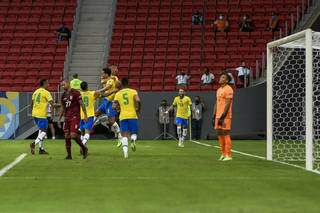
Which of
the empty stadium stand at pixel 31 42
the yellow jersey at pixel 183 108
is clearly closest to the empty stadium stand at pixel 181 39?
the empty stadium stand at pixel 31 42

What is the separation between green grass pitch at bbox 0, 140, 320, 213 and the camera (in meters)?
7.77

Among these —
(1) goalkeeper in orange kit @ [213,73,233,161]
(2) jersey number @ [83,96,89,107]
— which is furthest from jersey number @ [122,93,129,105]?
(2) jersey number @ [83,96,89,107]

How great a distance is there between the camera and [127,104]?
1569 cm

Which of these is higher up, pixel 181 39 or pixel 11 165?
pixel 181 39

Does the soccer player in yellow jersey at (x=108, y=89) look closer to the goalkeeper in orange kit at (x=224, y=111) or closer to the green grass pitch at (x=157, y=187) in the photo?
the goalkeeper in orange kit at (x=224, y=111)

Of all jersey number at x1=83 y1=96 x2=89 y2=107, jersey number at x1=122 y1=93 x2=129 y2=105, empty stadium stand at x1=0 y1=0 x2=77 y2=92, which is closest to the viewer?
jersey number at x1=122 y1=93 x2=129 y2=105

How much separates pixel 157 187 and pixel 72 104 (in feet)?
19.5

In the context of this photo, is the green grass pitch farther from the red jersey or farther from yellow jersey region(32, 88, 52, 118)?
yellow jersey region(32, 88, 52, 118)

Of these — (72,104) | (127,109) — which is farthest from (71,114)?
(127,109)

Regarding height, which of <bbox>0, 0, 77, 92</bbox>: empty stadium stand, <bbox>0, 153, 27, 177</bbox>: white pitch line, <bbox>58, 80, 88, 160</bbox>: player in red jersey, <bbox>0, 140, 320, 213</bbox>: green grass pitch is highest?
<bbox>0, 0, 77, 92</bbox>: empty stadium stand

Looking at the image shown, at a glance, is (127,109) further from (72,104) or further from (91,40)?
(91,40)

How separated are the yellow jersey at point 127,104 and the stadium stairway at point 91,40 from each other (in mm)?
18076

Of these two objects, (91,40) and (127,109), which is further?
(91,40)

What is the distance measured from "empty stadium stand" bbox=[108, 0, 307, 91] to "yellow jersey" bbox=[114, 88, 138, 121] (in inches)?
665
